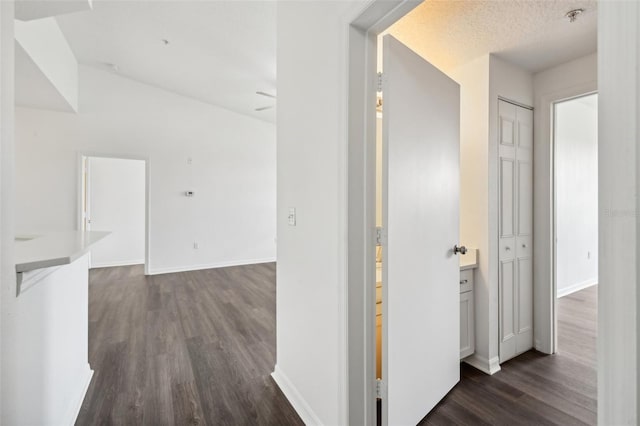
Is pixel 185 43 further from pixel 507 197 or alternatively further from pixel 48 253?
pixel 507 197

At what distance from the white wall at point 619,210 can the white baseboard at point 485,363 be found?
1952 mm

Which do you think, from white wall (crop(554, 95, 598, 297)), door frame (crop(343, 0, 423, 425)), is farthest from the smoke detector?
white wall (crop(554, 95, 598, 297))

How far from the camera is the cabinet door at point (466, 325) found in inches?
90.4

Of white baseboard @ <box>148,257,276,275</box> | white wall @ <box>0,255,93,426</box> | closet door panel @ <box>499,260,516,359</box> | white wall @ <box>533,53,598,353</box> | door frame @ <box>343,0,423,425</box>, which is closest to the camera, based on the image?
white wall @ <box>0,255,93,426</box>

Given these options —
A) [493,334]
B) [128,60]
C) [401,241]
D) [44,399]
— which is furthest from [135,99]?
[493,334]

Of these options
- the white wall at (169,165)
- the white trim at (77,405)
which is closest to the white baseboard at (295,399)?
the white trim at (77,405)

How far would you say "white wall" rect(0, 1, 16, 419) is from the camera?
0.72m

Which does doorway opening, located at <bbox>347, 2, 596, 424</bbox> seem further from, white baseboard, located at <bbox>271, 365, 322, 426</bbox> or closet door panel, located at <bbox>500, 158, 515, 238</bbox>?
white baseboard, located at <bbox>271, 365, 322, 426</bbox>

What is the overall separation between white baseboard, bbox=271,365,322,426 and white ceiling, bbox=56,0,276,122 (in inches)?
124

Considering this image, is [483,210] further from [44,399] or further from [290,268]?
[44,399]

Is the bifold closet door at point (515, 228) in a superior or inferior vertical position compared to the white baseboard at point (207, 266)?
superior

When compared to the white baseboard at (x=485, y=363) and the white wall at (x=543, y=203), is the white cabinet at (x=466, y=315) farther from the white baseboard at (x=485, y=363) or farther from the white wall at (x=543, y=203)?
the white wall at (x=543, y=203)

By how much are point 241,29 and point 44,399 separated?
3393mm

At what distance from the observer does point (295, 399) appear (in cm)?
186
